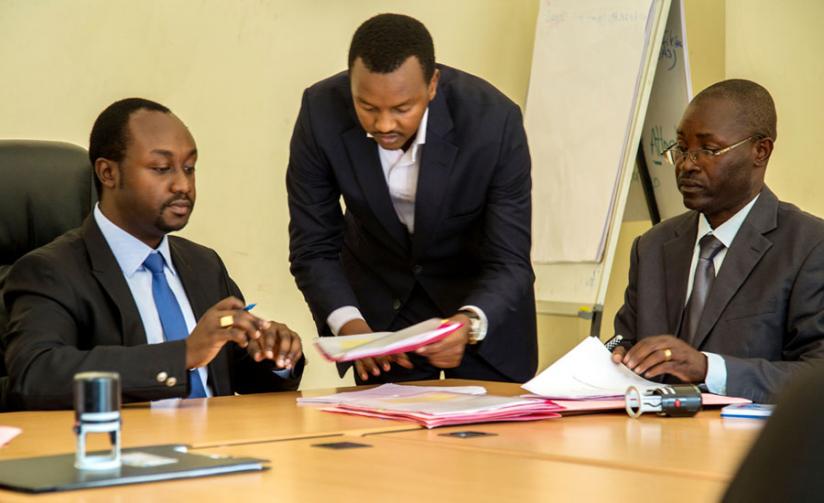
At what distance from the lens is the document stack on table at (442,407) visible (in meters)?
1.65

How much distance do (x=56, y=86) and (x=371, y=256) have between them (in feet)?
4.72

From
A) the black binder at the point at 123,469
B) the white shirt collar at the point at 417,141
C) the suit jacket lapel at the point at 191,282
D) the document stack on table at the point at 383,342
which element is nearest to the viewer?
the black binder at the point at 123,469

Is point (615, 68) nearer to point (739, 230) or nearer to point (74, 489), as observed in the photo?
point (739, 230)

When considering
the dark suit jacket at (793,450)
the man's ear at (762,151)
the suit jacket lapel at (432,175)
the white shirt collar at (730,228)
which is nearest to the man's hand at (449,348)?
the suit jacket lapel at (432,175)

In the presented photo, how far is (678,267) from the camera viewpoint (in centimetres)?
239

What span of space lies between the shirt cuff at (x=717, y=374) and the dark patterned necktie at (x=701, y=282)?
11.2 inches

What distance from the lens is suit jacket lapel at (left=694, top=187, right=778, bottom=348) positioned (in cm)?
221

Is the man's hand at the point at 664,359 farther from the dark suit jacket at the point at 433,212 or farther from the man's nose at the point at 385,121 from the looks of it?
the man's nose at the point at 385,121

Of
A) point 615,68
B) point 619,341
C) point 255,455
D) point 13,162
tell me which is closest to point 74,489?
point 255,455

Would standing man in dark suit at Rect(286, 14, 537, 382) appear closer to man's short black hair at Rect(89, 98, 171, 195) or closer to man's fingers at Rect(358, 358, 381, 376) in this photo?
man's fingers at Rect(358, 358, 381, 376)

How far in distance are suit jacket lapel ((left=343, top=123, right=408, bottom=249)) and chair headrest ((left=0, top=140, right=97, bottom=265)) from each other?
0.60 meters

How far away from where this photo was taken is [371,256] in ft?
8.59

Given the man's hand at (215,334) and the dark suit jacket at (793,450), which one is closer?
the dark suit jacket at (793,450)

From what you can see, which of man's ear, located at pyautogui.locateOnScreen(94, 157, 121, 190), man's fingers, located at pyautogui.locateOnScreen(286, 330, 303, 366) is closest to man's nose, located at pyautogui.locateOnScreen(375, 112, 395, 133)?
man's fingers, located at pyautogui.locateOnScreen(286, 330, 303, 366)
